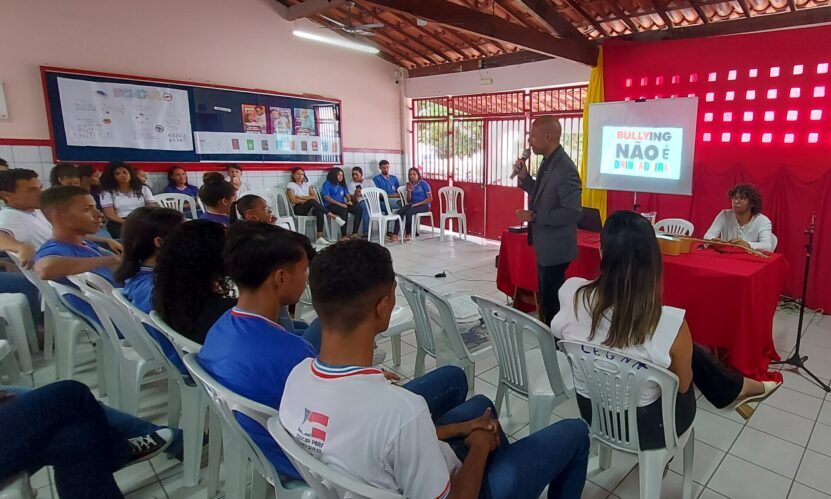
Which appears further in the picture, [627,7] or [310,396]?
[627,7]

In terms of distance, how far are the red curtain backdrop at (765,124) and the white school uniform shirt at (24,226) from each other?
217 inches

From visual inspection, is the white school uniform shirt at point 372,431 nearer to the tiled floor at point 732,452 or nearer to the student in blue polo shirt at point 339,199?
the tiled floor at point 732,452

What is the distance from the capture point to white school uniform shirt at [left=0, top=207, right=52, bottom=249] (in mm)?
2768

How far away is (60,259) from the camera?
221 centimetres

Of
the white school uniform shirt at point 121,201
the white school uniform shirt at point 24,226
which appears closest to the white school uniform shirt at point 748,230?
the white school uniform shirt at point 24,226

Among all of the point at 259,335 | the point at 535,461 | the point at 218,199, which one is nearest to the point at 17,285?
the point at 218,199

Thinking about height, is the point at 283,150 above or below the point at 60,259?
above

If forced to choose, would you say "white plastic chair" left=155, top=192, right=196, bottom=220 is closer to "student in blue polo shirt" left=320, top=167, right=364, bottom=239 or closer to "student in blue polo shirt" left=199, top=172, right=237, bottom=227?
"student in blue polo shirt" left=320, top=167, right=364, bottom=239

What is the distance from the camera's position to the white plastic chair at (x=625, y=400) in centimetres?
143

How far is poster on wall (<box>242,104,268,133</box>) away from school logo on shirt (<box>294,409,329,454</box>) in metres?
6.09

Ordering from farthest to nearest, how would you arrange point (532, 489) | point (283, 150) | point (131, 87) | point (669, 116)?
point (283, 150)
point (131, 87)
point (669, 116)
point (532, 489)

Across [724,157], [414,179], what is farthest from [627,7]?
[414,179]

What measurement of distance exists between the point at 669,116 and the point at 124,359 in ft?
15.7

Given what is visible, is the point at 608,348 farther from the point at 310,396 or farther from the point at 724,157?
the point at 724,157
